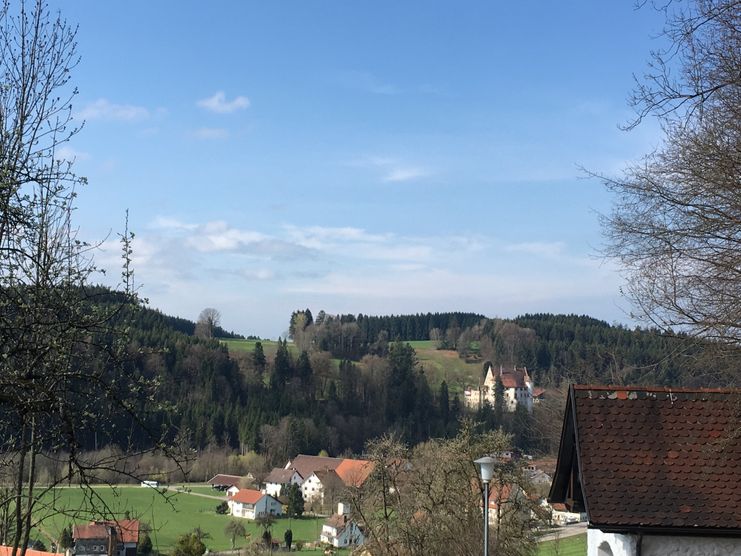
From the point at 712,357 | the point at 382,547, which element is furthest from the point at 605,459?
the point at 382,547

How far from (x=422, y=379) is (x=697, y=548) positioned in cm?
10806

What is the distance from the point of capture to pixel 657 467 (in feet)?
29.7

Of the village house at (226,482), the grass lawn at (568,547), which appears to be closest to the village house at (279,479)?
the village house at (226,482)

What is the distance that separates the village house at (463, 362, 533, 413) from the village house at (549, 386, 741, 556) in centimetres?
10330

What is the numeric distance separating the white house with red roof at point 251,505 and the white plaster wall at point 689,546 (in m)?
52.9

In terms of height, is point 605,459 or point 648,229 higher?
point 648,229

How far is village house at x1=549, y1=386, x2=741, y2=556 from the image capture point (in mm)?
8594

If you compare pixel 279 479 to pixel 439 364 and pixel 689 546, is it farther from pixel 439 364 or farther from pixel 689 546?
pixel 689 546

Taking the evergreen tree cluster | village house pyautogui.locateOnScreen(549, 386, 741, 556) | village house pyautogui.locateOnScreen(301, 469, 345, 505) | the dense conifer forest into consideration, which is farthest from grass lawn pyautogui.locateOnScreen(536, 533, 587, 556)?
the evergreen tree cluster

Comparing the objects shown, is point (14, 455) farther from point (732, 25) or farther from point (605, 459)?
point (732, 25)

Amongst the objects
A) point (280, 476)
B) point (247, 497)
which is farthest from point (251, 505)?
point (280, 476)

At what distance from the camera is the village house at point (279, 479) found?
7475cm

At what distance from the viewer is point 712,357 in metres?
8.73

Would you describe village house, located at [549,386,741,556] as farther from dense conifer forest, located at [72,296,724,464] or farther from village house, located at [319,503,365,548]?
dense conifer forest, located at [72,296,724,464]
